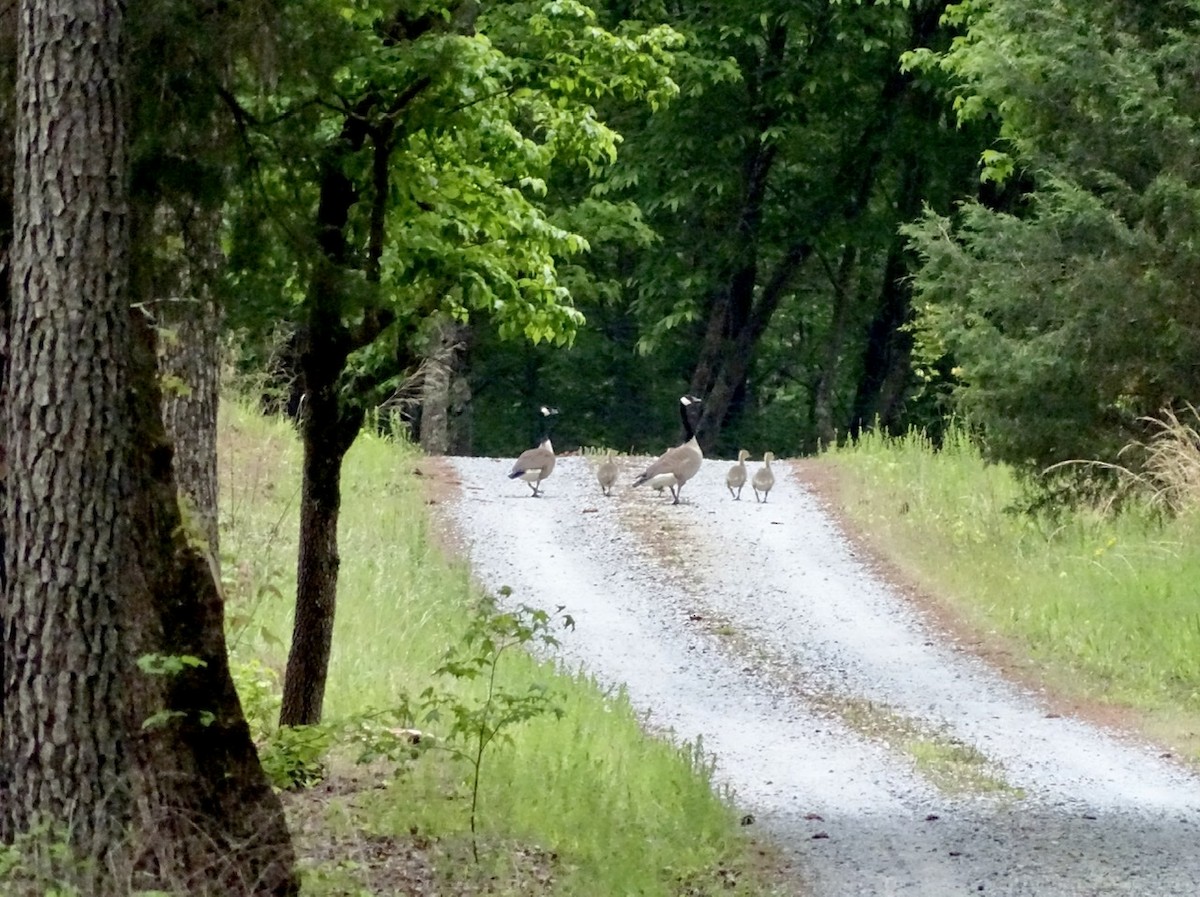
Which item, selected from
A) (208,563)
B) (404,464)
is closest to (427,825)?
(208,563)

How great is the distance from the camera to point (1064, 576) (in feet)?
47.1

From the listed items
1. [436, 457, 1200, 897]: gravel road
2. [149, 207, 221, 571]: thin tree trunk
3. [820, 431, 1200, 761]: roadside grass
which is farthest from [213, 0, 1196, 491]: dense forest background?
[436, 457, 1200, 897]: gravel road

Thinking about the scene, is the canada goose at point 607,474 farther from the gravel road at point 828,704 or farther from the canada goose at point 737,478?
the canada goose at point 737,478

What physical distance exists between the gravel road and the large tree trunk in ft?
10.3

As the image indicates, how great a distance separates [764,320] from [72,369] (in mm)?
26534

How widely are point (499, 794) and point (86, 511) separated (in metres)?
3.03

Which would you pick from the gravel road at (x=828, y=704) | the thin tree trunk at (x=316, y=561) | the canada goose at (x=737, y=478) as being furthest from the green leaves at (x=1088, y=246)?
the thin tree trunk at (x=316, y=561)

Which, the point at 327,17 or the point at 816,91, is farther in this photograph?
the point at 816,91

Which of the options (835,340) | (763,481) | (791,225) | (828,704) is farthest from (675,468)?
(791,225)

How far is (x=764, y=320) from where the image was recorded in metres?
31.9

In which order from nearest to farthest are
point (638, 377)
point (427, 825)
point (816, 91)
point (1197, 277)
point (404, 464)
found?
point (427, 825) → point (1197, 277) → point (404, 464) → point (816, 91) → point (638, 377)

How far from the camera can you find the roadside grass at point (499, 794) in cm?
733

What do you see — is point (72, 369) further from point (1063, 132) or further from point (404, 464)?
point (404, 464)

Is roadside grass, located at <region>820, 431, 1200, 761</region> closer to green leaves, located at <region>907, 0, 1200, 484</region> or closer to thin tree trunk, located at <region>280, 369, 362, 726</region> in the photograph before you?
green leaves, located at <region>907, 0, 1200, 484</region>
